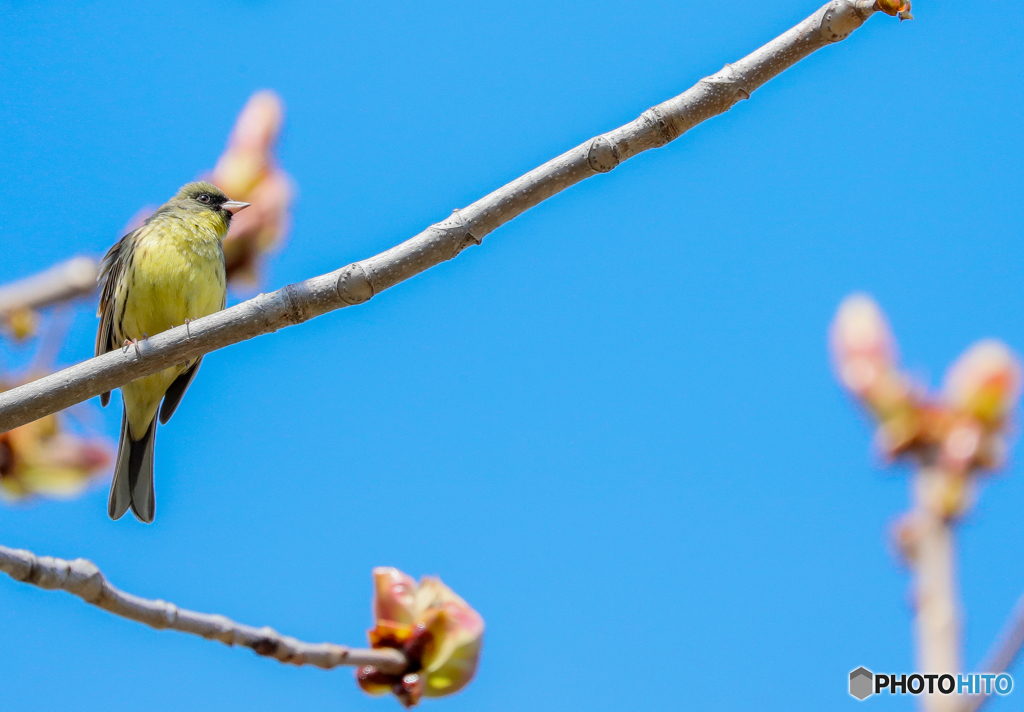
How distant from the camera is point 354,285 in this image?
279 cm

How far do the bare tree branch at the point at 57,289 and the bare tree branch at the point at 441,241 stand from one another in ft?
1.21

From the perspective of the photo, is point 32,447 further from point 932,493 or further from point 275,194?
point 932,493

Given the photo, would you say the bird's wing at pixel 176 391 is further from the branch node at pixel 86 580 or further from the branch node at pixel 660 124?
the branch node at pixel 660 124

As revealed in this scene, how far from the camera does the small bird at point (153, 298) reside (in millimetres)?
5590

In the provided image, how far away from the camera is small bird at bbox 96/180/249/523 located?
5.59 meters

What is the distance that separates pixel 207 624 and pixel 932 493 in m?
1.55

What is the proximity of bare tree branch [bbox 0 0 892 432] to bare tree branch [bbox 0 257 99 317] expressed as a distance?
1.21 feet

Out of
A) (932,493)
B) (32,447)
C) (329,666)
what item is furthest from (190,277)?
(932,493)

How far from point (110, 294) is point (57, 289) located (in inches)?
137

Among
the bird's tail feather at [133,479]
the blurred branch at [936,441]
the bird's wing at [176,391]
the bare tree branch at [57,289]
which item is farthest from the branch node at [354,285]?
the bird's wing at [176,391]

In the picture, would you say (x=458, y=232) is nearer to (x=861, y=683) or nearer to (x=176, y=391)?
(x=861, y=683)

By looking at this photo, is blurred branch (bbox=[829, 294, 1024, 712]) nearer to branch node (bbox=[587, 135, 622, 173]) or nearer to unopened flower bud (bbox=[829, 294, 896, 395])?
unopened flower bud (bbox=[829, 294, 896, 395])

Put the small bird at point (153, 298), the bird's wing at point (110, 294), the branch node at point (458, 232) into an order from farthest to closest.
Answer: the bird's wing at point (110, 294) → the small bird at point (153, 298) → the branch node at point (458, 232)

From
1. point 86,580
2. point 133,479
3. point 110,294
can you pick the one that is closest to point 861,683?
point 86,580
